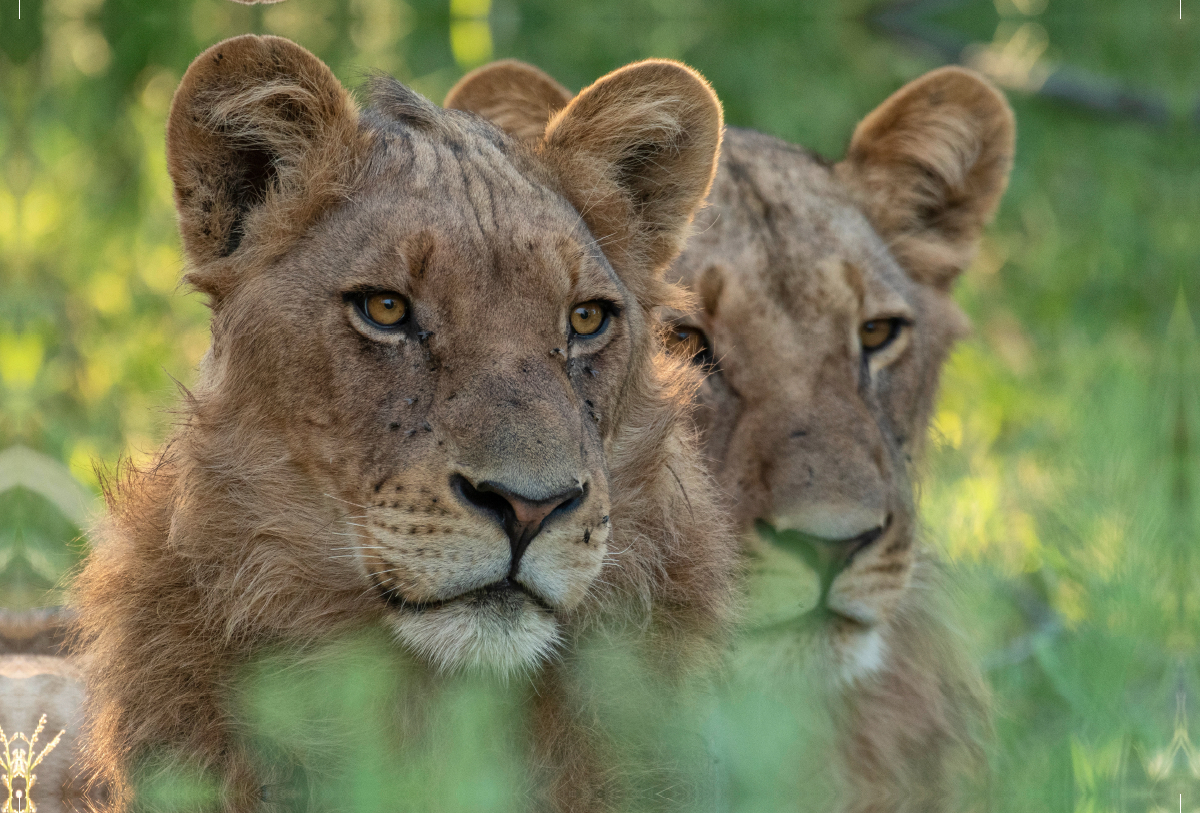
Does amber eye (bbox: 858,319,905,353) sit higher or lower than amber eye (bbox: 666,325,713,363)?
lower

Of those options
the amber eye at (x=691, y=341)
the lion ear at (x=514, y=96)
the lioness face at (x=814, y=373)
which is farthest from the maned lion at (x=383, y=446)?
the lion ear at (x=514, y=96)

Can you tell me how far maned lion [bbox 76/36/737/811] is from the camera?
9.02 feet

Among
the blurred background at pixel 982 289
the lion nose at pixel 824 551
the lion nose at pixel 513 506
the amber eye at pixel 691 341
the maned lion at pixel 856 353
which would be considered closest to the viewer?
the lion nose at pixel 513 506

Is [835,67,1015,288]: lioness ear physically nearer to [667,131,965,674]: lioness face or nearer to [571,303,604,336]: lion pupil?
[667,131,965,674]: lioness face

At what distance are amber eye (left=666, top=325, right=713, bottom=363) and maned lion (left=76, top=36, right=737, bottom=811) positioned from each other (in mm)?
503

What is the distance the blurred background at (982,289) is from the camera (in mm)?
4180

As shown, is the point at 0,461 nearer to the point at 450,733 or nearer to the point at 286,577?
the point at 286,577

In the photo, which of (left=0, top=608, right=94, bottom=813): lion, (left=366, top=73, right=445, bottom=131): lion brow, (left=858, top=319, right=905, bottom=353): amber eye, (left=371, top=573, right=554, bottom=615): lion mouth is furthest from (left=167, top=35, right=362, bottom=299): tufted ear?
(left=858, top=319, right=905, bottom=353): amber eye

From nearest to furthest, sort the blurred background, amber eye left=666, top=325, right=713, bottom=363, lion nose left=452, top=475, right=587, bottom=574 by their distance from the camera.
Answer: lion nose left=452, top=475, right=587, bottom=574 → amber eye left=666, top=325, right=713, bottom=363 → the blurred background

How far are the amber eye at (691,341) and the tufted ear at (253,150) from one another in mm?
1122

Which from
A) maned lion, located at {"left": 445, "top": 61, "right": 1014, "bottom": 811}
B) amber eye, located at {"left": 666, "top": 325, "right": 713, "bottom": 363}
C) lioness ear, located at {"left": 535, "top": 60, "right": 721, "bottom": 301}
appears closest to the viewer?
lioness ear, located at {"left": 535, "top": 60, "right": 721, "bottom": 301}

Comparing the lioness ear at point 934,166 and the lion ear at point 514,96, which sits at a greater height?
the lion ear at point 514,96

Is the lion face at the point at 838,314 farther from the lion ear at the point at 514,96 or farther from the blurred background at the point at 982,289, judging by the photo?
the blurred background at the point at 982,289

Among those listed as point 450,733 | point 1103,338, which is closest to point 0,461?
point 450,733
